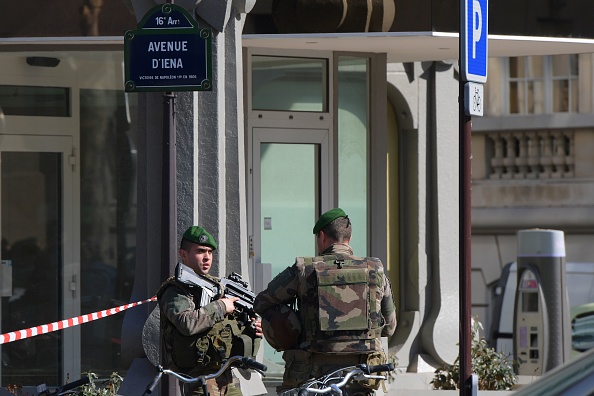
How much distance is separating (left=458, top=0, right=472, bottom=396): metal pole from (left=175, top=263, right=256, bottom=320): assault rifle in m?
1.39

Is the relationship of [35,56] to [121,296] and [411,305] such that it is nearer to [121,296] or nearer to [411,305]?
[121,296]

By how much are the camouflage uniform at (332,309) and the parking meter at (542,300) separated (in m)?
7.84

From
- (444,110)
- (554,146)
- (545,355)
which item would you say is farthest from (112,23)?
(554,146)

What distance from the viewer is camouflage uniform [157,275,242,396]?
727 centimetres

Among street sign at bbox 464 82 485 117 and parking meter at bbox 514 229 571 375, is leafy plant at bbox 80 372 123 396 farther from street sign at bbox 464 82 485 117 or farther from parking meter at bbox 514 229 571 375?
parking meter at bbox 514 229 571 375

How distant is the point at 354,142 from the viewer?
1252 centimetres

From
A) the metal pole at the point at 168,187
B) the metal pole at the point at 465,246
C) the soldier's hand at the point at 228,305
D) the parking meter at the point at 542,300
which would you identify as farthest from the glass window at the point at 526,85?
the metal pole at the point at 465,246

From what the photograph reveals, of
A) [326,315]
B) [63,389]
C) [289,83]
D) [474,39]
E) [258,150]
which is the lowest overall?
[63,389]

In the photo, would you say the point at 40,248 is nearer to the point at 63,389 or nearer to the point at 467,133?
the point at 63,389

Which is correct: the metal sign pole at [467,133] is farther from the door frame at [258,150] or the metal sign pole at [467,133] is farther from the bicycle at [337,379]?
the door frame at [258,150]

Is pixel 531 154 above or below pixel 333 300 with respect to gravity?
above

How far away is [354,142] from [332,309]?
18.3ft

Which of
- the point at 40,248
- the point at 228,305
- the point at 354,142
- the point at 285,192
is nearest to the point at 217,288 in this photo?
the point at 228,305

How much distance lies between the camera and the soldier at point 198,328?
287 inches
